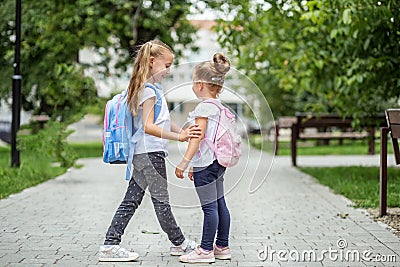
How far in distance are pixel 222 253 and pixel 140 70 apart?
155cm

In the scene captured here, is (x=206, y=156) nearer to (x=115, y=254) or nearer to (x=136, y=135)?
(x=136, y=135)

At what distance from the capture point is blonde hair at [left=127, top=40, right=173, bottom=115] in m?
5.87

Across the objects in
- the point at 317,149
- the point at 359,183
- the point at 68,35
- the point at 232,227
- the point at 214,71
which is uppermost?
the point at 68,35

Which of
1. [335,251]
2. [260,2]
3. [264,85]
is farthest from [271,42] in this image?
[264,85]

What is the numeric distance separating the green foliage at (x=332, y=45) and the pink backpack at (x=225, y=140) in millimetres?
4233

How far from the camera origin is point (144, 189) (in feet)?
19.7

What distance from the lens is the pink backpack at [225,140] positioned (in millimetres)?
5855

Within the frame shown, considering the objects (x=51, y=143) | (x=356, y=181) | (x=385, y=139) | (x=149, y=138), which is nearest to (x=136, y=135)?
(x=149, y=138)

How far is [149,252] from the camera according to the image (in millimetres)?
6375

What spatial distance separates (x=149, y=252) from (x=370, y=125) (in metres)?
9.01

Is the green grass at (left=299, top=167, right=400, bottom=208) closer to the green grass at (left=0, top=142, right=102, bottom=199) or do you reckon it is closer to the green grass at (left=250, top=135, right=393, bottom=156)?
the green grass at (left=250, top=135, right=393, bottom=156)

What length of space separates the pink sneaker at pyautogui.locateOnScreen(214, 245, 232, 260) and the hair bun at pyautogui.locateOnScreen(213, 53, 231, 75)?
1366 millimetres

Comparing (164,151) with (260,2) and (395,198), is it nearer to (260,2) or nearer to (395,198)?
(395,198)

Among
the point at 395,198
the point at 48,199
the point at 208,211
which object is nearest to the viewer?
the point at 208,211
